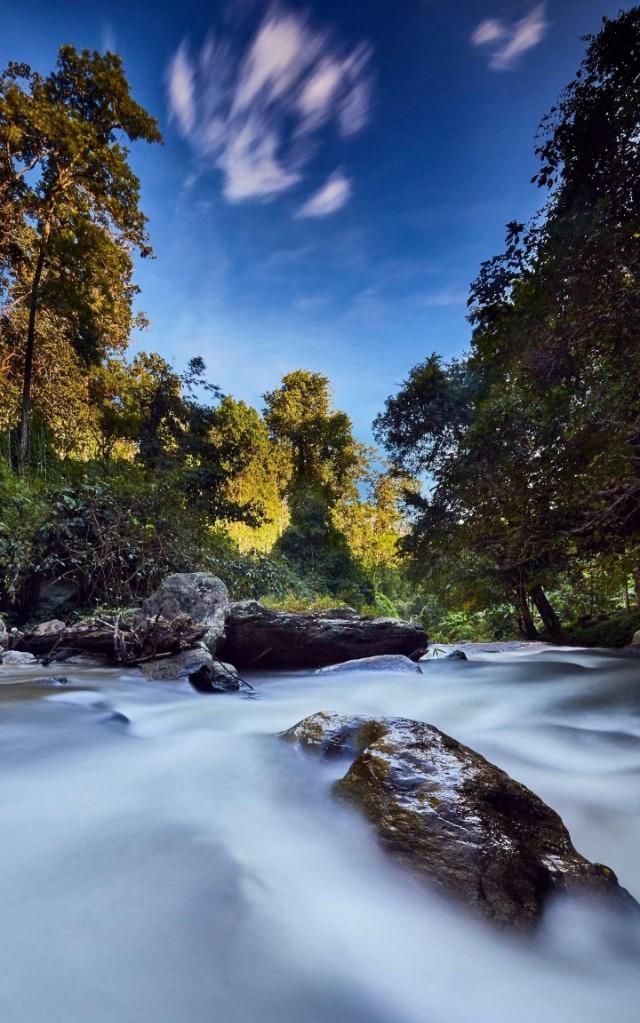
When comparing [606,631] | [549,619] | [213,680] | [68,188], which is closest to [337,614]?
[213,680]

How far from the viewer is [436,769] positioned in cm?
162

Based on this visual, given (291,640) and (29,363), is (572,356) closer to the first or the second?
(291,640)

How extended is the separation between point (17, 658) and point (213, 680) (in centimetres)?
237

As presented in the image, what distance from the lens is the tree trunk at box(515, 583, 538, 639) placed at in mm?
8375

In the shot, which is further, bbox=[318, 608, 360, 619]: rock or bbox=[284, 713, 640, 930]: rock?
bbox=[318, 608, 360, 619]: rock

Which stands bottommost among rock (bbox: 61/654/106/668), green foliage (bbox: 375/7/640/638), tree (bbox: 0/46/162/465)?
rock (bbox: 61/654/106/668)

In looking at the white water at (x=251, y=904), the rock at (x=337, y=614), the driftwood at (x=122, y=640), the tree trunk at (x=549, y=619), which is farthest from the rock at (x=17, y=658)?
the tree trunk at (x=549, y=619)

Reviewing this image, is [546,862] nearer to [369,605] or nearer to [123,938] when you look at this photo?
[123,938]

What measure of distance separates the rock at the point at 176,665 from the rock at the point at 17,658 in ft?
4.18

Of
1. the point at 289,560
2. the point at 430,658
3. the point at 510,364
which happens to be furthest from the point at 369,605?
the point at 510,364

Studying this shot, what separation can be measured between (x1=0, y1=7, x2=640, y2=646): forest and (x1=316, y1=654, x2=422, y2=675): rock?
182 centimetres

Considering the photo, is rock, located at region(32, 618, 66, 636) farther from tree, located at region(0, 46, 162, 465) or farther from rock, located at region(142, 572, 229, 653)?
tree, located at region(0, 46, 162, 465)

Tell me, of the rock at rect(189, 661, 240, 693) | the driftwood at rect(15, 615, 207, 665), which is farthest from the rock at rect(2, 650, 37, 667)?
the rock at rect(189, 661, 240, 693)

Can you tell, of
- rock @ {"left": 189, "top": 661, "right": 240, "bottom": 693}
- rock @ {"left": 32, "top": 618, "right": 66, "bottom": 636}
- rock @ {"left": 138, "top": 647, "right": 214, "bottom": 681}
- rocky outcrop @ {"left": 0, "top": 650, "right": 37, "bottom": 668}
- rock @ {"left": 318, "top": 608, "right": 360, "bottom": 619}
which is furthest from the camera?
rock @ {"left": 318, "top": 608, "right": 360, "bottom": 619}
